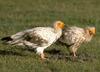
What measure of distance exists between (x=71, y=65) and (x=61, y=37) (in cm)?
195

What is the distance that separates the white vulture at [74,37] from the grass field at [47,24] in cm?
30

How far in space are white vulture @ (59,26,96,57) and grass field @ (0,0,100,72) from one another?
0.30 metres

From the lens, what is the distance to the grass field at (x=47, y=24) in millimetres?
11555

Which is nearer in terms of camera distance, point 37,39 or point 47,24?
point 37,39

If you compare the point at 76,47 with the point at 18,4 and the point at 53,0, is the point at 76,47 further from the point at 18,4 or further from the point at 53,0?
the point at 53,0

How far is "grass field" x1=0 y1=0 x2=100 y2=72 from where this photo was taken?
11555mm

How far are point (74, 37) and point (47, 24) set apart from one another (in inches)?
258

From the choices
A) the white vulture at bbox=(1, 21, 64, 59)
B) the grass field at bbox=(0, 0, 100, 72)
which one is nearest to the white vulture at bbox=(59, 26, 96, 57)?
the grass field at bbox=(0, 0, 100, 72)

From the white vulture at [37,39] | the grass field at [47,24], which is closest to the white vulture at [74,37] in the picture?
the grass field at [47,24]

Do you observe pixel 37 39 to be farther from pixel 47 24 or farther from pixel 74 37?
pixel 47 24

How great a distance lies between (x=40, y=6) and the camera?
90.6 ft

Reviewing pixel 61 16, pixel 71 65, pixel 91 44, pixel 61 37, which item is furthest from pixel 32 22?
pixel 71 65

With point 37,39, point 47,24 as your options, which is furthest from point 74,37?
point 47,24

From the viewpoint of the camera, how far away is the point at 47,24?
65.5 ft
